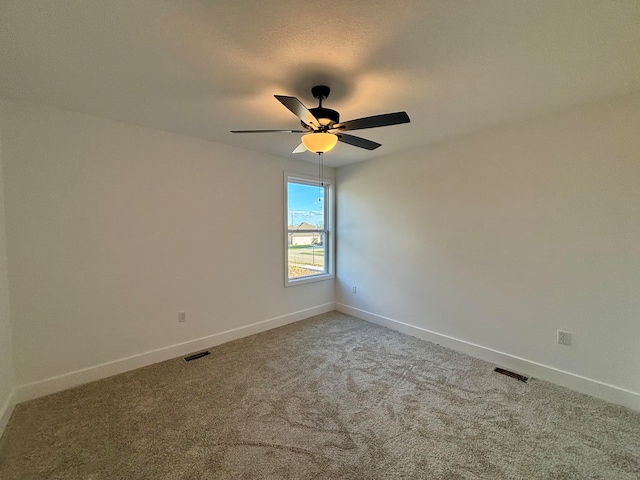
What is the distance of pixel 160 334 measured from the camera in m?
2.77

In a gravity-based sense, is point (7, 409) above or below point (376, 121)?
below

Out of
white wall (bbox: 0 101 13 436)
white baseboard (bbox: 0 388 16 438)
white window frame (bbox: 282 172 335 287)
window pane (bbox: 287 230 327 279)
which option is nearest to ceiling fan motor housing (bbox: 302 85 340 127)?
white window frame (bbox: 282 172 335 287)

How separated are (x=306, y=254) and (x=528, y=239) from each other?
9.25 ft

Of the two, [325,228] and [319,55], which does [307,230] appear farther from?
[319,55]

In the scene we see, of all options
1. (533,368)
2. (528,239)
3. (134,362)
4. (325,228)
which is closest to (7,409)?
(134,362)

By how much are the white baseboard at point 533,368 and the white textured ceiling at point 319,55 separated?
2.28m

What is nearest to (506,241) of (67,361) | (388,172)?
(388,172)

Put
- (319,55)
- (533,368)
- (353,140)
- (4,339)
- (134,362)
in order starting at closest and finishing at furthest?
(319,55) < (4,339) < (353,140) < (533,368) < (134,362)

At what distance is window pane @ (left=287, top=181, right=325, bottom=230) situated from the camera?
3.94 meters

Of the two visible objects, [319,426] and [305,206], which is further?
[305,206]

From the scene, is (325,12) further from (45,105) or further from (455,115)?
(45,105)

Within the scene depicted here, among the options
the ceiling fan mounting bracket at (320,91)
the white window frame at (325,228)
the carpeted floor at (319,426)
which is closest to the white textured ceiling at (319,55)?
the ceiling fan mounting bracket at (320,91)

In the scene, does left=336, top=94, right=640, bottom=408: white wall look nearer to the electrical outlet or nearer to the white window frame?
the electrical outlet

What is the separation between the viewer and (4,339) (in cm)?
196
